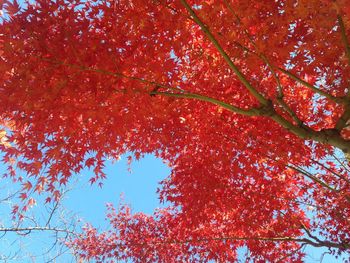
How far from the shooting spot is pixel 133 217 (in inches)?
476

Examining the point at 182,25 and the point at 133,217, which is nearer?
the point at 182,25

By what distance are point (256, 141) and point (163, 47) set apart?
3187mm

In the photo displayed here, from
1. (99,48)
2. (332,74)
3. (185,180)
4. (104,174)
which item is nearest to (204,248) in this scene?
(185,180)

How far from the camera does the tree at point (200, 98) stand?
4258 millimetres

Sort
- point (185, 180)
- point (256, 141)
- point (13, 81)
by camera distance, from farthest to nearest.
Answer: point (185, 180), point (256, 141), point (13, 81)

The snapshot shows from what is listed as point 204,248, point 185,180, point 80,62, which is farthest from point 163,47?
point 204,248

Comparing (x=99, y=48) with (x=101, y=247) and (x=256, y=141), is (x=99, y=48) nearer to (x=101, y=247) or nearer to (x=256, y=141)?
(x=256, y=141)

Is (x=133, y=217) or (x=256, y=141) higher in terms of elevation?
(x=133, y=217)

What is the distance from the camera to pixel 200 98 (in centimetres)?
451

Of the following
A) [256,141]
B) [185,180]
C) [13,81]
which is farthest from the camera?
[185,180]

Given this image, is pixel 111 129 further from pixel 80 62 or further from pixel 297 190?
pixel 297 190

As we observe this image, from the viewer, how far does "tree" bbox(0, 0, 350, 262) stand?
4.26 m

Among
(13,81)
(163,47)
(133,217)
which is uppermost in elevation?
(133,217)

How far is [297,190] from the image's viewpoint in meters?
9.05
